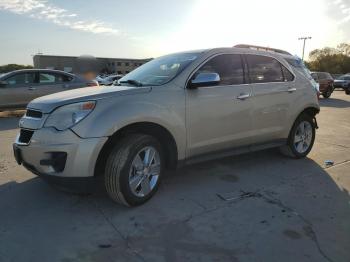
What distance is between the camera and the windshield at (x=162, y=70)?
4188 mm

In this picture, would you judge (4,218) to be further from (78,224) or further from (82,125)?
(82,125)

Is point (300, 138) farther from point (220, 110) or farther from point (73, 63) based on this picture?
point (73, 63)

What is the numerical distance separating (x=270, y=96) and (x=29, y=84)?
826 cm

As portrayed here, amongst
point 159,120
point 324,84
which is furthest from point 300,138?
point 324,84

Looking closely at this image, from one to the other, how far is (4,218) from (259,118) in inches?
136

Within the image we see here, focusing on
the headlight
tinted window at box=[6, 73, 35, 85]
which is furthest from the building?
the headlight

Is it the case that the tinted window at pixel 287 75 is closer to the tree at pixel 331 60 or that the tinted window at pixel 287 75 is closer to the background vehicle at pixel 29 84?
the background vehicle at pixel 29 84

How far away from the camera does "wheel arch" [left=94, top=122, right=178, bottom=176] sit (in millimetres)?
3539

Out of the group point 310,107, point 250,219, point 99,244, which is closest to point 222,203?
point 250,219

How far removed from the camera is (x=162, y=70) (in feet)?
14.6

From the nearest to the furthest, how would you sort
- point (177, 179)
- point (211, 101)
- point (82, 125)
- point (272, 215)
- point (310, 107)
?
point (82, 125), point (272, 215), point (211, 101), point (177, 179), point (310, 107)

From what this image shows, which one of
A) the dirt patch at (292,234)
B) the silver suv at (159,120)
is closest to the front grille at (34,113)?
the silver suv at (159,120)

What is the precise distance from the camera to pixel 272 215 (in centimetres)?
360

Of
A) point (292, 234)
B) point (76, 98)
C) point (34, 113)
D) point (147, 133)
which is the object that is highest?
point (76, 98)
